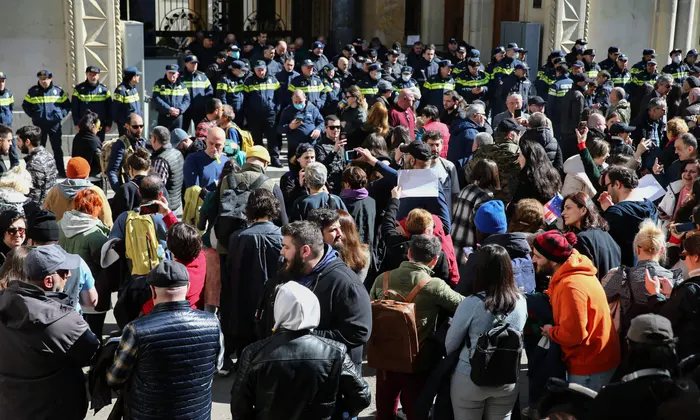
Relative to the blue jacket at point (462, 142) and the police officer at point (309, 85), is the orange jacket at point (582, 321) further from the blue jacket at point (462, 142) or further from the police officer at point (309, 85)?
the police officer at point (309, 85)

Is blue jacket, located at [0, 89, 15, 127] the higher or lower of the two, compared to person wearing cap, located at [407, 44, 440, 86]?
lower

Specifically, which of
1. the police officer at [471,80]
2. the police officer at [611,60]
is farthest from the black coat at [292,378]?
the police officer at [611,60]

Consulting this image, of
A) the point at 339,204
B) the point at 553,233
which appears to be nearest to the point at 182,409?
the point at 553,233

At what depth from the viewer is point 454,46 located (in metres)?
18.4

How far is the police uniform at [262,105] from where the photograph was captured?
14.4m

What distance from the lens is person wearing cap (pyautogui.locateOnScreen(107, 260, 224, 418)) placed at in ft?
14.5

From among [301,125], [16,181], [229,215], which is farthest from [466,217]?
[301,125]

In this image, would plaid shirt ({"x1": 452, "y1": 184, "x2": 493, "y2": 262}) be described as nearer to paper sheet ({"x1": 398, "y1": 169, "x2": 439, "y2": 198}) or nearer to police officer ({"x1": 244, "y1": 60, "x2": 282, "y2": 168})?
paper sheet ({"x1": 398, "y1": 169, "x2": 439, "y2": 198})

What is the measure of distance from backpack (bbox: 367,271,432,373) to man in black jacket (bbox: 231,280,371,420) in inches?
36.7

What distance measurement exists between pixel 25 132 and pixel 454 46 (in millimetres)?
11071

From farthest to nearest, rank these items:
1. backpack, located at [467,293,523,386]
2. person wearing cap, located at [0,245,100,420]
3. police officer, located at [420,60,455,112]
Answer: police officer, located at [420,60,455,112]
backpack, located at [467,293,523,386]
person wearing cap, located at [0,245,100,420]

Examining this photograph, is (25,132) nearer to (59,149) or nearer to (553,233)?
(59,149)

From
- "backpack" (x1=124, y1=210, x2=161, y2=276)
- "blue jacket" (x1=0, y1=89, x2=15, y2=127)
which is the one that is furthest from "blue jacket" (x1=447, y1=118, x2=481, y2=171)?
"blue jacket" (x1=0, y1=89, x2=15, y2=127)

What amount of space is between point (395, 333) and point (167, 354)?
1428mm
